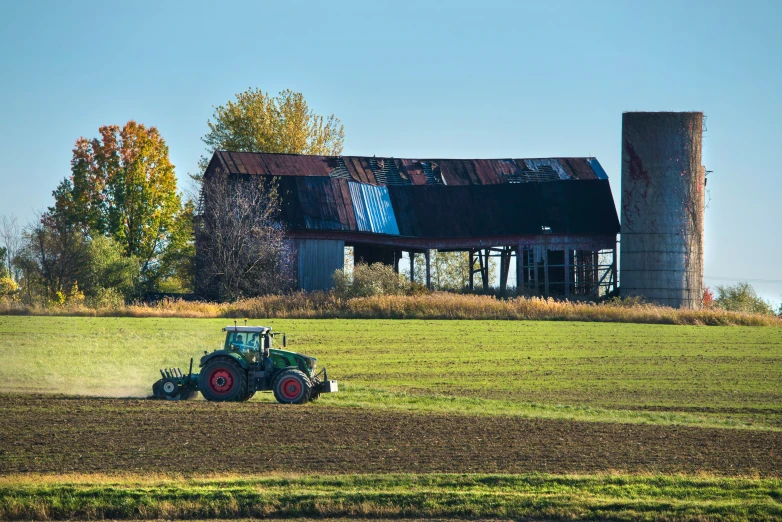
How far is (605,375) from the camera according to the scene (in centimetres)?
3114

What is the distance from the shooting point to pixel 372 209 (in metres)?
57.6

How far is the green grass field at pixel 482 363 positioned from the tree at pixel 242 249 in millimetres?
9176

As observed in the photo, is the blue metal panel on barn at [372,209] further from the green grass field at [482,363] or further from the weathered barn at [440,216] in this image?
the green grass field at [482,363]

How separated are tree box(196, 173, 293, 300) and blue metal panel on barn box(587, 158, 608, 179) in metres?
19.5

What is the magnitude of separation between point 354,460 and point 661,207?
1570 inches

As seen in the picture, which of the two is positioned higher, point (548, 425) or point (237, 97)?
point (237, 97)

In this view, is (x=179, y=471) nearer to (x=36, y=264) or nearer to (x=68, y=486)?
(x=68, y=486)

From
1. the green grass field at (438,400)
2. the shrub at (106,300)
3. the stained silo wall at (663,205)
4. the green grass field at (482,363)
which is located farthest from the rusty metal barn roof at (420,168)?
the green grass field at (482,363)

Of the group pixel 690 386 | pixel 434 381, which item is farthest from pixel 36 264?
pixel 690 386

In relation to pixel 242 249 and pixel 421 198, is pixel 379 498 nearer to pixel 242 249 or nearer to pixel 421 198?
pixel 242 249

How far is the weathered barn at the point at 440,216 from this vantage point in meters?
55.9

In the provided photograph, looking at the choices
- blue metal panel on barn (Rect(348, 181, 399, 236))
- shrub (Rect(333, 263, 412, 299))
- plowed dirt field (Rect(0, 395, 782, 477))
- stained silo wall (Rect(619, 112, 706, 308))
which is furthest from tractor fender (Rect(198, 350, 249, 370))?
stained silo wall (Rect(619, 112, 706, 308))

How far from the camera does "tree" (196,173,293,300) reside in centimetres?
5412

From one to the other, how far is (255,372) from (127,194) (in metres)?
45.7
